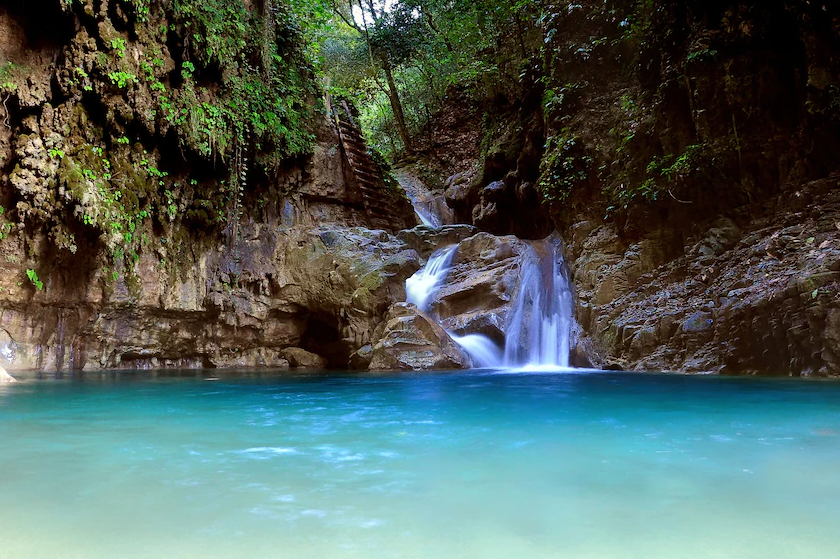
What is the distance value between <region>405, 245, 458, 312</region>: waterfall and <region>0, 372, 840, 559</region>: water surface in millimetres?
8606

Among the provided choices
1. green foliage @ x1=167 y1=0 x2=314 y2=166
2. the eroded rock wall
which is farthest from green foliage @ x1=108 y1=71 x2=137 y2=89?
green foliage @ x1=167 y1=0 x2=314 y2=166

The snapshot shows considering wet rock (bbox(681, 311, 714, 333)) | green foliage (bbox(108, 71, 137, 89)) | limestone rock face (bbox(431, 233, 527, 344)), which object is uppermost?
green foliage (bbox(108, 71, 137, 89))

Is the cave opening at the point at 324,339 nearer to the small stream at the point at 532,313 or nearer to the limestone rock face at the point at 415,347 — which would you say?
the small stream at the point at 532,313

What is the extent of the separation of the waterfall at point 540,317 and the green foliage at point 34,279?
9184mm

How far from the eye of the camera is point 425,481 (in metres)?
2.38

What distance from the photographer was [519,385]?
7.11 m

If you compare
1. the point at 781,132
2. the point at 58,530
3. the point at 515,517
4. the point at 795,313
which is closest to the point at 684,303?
the point at 795,313

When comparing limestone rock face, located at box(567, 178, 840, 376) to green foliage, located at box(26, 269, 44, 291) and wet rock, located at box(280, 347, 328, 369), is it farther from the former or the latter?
green foliage, located at box(26, 269, 44, 291)

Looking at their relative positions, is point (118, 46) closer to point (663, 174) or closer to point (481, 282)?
point (481, 282)

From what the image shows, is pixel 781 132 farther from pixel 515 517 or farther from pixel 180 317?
pixel 180 317

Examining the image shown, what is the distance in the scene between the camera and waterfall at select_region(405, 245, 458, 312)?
13453mm

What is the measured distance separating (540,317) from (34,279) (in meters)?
10.1

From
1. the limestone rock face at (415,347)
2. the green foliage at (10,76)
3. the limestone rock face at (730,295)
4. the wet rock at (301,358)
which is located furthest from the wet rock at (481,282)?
the green foliage at (10,76)

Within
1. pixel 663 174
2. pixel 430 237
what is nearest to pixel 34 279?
pixel 430 237
